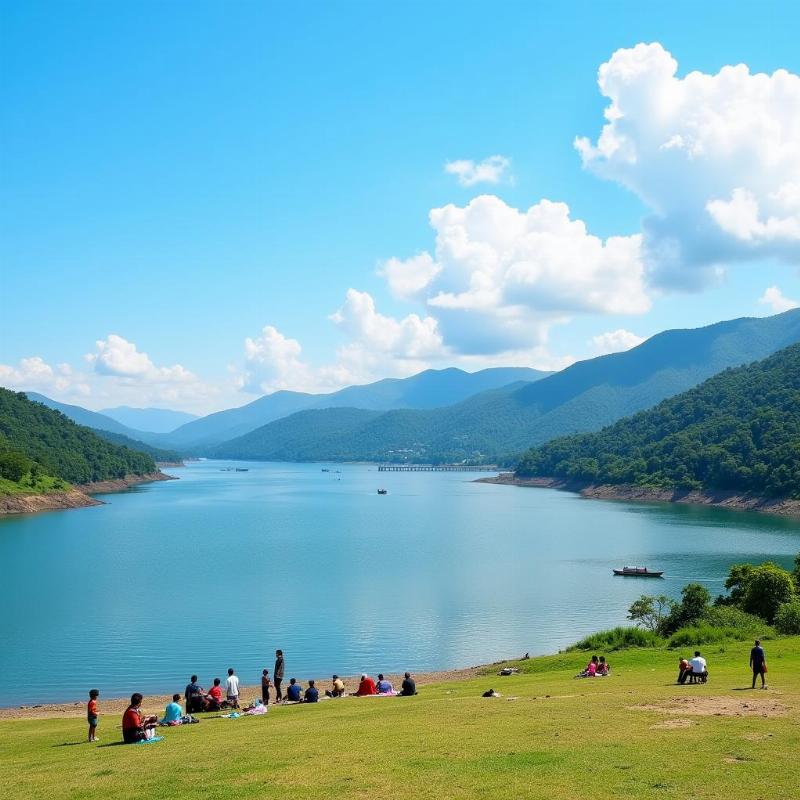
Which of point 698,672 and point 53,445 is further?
point 53,445

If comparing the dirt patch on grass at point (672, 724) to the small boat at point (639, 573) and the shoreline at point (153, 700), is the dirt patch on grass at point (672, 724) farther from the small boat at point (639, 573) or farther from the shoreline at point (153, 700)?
the small boat at point (639, 573)

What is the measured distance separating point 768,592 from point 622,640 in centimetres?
845

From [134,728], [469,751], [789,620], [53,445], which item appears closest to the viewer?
[469,751]

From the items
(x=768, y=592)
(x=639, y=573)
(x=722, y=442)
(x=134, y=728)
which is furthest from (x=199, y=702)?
(x=722, y=442)

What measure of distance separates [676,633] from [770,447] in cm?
10892

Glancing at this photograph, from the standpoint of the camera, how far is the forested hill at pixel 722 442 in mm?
121812

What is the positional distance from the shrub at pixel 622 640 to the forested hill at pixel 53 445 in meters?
115

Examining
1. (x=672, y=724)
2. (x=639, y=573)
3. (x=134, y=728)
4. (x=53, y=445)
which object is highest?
(x=53, y=445)

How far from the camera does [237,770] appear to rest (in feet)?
43.8

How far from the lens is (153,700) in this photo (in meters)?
30.5

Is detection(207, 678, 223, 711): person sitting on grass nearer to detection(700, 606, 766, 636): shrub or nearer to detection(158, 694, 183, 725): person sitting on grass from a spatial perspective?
detection(158, 694, 183, 725): person sitting on grass

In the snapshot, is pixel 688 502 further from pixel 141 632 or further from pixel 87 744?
pixel 87 744

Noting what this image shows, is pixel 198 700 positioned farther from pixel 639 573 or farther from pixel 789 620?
pixel 639 573

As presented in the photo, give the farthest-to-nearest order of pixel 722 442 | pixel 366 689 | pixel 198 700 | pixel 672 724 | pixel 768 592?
pixel 722 442 < pixel 768 592 < pixel 366 689 < pixel 198 700 < pixel 672 724
